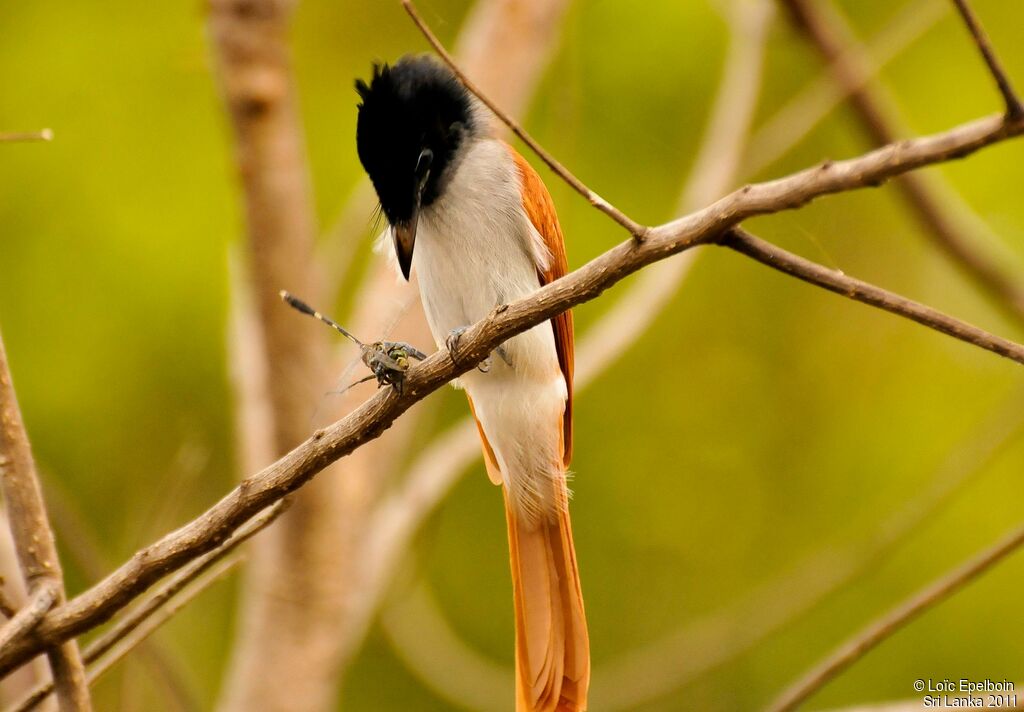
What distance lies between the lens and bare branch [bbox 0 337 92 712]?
1513 mm

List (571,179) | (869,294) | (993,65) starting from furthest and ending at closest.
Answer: (571,179) → (869,294) → (993,65)

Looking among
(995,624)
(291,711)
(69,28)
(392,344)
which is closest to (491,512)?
(291,711)

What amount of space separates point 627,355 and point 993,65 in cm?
375

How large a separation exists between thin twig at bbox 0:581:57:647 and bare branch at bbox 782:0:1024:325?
2547 millimetres

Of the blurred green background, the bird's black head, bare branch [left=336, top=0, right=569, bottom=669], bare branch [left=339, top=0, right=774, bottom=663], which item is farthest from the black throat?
the blurred green background

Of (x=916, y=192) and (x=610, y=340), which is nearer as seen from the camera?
(x=916, y=192)

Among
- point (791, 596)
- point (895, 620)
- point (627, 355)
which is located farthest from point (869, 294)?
point (627, 355)

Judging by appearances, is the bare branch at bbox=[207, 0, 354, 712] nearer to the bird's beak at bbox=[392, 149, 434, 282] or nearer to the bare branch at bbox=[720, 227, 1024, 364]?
the bird's beak at bbox=[392, 149, 434, 282]

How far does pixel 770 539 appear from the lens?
447 cm

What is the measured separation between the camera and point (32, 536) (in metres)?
1.55

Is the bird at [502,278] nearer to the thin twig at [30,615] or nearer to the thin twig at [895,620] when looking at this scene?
the thin twig at [895,620]

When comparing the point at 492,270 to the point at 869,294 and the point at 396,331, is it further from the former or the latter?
the point at 396,331

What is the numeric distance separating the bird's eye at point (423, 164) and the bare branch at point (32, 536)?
837 mm

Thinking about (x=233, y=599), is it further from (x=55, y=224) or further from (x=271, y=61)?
(x=271, y=61)
